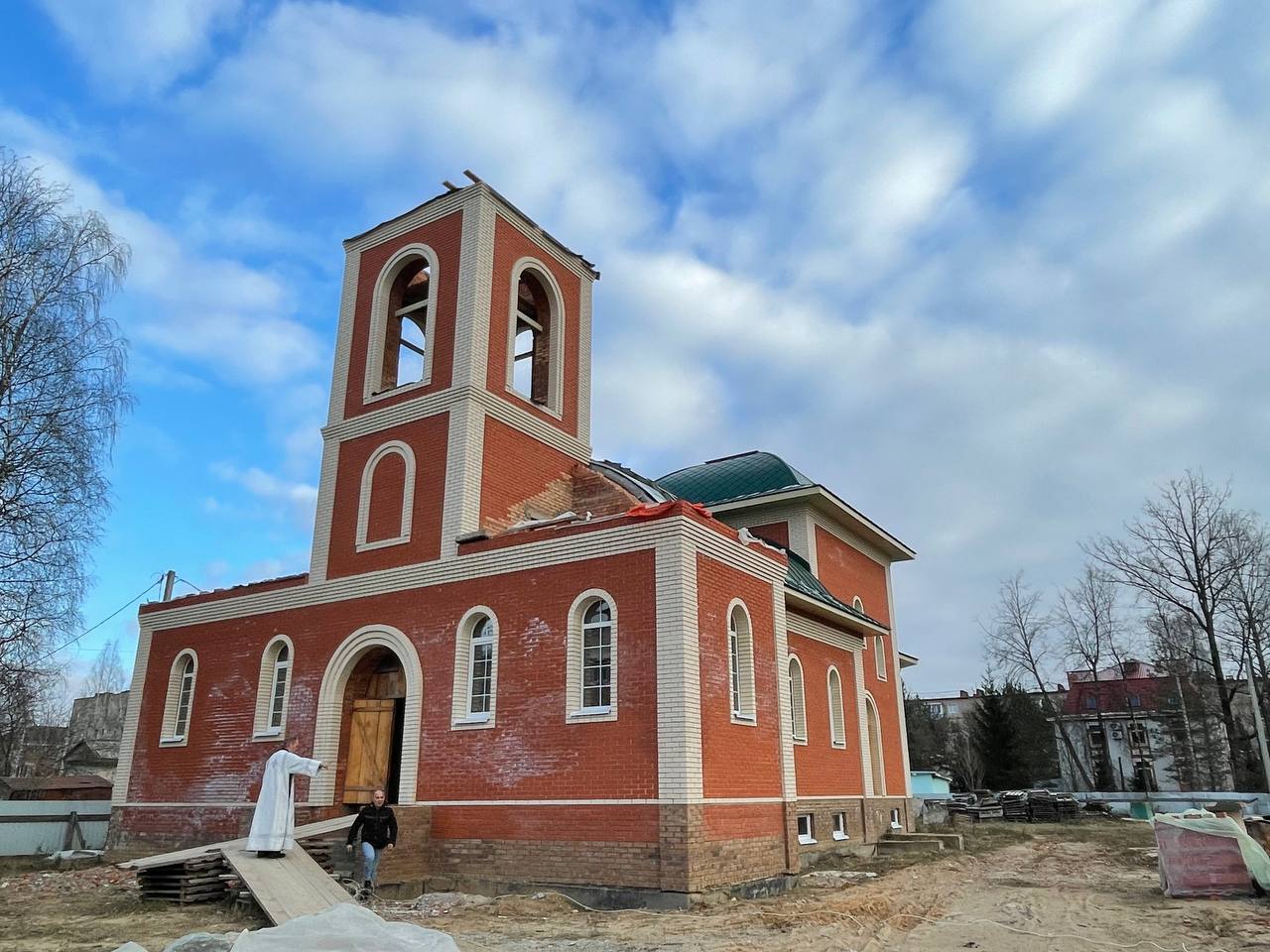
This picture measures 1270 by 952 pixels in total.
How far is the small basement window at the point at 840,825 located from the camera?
711 inches

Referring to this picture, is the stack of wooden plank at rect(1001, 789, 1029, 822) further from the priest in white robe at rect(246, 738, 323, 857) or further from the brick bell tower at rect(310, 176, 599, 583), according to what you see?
the priest in white robe at rect(246, 738, 323, 857)

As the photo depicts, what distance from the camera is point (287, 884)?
33.9ft

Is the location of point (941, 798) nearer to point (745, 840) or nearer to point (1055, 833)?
point (1055, 833)

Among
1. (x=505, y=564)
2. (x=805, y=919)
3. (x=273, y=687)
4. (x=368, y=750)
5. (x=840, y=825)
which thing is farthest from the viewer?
(x=840, y=825)

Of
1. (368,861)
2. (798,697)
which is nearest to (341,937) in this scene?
(368,861)

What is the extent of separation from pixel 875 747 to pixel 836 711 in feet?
9.82

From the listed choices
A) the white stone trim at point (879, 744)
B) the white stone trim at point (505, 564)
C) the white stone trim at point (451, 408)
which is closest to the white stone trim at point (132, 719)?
the white stone trim at point (505, 564)

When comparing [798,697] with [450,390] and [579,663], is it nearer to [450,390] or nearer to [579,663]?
[579,663]

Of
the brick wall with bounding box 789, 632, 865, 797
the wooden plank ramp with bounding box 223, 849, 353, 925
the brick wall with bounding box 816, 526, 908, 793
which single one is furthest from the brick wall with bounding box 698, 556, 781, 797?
the brick wall with bounding box 816, 526, 908, 793

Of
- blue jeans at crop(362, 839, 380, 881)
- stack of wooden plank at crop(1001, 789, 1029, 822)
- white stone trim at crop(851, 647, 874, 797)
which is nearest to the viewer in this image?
blue jeans at crop(362, 839, 380, 881)

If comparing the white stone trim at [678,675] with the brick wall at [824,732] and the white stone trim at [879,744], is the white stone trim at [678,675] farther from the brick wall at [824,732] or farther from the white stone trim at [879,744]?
the white stone trim at [879,744]

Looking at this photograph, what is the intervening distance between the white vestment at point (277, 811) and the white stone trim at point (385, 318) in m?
7.20

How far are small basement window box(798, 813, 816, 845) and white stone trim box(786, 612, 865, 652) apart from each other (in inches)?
133

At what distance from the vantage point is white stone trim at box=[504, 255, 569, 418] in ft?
54.5
